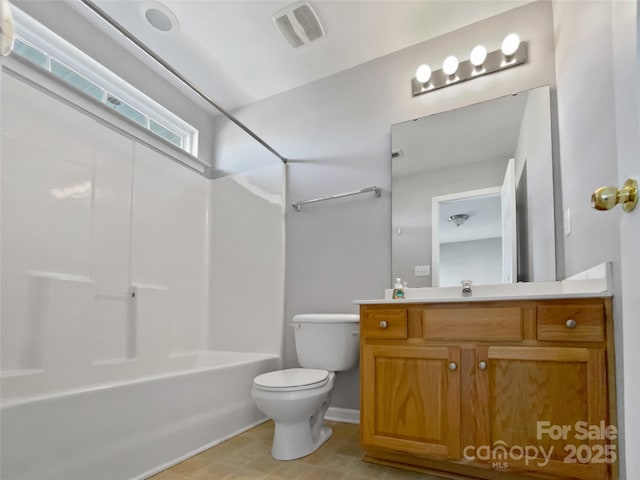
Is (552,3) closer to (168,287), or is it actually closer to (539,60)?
(539,60)

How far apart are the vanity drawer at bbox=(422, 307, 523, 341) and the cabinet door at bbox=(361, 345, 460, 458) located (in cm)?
7

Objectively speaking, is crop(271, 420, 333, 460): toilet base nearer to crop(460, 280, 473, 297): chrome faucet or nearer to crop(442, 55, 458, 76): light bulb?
crop(460, 280, 473, 297): chrome faucet

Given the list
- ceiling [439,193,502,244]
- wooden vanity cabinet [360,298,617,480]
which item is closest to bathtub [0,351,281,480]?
wooden vanity cabinet [360,298,617,480]

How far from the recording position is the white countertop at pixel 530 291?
4.21ft

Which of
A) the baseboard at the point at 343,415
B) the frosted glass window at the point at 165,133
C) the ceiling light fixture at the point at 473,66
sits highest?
the ceiling light fixture at the point at 473,66

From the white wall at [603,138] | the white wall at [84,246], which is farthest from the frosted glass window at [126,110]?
the white wall at [603,138]

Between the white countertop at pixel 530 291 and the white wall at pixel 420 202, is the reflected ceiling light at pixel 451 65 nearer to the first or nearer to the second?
the white wall at pixel 420 202

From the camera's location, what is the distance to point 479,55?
2.19m

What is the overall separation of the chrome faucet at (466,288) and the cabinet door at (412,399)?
1.74ft

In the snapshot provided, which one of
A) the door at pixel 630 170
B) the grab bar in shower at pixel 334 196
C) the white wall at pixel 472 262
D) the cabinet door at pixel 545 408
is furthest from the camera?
the grab bar in shower at pixel 334 196

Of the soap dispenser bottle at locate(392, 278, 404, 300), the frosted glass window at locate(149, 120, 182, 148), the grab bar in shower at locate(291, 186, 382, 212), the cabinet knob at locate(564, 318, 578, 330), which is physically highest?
the frosted glass window at locate(149, 120, 182, 148)

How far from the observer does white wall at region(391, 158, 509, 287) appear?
2.16 meters

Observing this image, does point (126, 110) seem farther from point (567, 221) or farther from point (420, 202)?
point (567, 221)

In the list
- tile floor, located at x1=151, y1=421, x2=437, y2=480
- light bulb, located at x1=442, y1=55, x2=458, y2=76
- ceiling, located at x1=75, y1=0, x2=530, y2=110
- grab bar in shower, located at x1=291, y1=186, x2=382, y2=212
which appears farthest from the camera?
grab bar in shower, located at x1=291, y1=186, x2=382, y2=212
